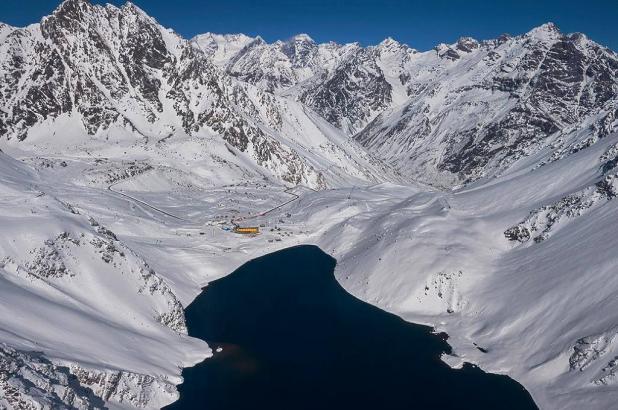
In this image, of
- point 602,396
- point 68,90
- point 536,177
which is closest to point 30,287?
point 602,396

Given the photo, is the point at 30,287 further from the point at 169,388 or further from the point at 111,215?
the point at 111,215

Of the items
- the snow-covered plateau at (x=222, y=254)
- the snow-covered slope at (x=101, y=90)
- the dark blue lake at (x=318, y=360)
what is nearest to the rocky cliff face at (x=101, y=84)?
the snow-covered slope at (x=101, y=90)

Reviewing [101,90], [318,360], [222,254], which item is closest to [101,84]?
[101,90]

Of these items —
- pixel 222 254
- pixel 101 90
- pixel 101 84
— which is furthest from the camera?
pixel 101 84

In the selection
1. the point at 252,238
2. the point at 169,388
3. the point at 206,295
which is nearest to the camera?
the point at 169,388

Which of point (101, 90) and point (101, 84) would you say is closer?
point (101, 90)

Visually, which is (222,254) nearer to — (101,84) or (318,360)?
(318,360)

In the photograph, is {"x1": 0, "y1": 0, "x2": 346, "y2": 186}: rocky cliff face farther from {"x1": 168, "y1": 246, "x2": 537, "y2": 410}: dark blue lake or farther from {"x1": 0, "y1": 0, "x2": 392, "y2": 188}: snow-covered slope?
{"x1": 168, "y1": 246, "x2": 537, "y2": 410}: dark blue lake

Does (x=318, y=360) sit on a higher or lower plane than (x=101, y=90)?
lower

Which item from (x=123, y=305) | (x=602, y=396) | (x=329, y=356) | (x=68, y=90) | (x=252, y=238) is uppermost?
(x=68, y=90)
